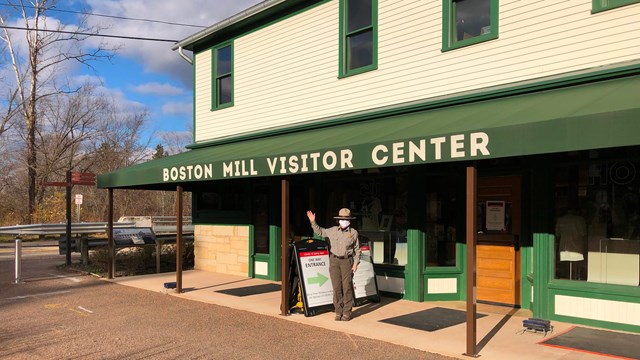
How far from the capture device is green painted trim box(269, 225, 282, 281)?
39.8 feet

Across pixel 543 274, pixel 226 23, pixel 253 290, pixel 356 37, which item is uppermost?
pixel 226 23

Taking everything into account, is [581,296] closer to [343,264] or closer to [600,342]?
[600,342]

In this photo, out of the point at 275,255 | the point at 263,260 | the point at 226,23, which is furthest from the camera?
the point at 226,23

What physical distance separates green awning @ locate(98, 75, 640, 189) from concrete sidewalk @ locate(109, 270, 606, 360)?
2.25m

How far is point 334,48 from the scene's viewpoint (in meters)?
10.7

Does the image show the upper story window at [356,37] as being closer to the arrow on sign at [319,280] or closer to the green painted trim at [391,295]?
the arrow on sign at [319,280]

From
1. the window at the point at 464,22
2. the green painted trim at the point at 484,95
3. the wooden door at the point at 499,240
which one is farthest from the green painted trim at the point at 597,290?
the window at the point at 464,22

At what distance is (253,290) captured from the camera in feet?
35.7

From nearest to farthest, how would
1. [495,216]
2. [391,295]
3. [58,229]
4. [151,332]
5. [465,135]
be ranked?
[465,135] < [151,332] < [495,216] < [391,295] < [58,229]

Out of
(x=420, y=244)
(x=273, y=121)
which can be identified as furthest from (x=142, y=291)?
(x=420, y=244)

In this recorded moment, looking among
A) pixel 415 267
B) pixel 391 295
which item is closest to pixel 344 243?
pixel 415 267

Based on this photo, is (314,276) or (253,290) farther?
(253,290)

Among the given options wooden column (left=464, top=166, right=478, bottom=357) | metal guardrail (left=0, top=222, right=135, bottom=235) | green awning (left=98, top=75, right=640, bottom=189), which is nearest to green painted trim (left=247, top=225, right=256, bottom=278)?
green awning (left=98, top=75, right=640, bottom=189)

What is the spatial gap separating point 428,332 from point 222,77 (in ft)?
29.8
